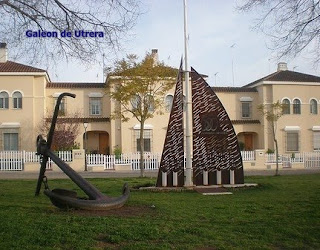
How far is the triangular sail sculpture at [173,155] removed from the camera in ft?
47.3

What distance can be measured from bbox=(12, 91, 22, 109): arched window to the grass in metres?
23.1

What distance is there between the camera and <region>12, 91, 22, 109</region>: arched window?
33.4 metres

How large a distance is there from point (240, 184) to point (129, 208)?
19.9 ft

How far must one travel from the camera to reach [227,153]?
48.8 ft

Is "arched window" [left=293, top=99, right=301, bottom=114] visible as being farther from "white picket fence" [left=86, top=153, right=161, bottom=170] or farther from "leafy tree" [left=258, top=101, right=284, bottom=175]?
"white picket fence" [left=86, top=153, right=161, bottom=170]

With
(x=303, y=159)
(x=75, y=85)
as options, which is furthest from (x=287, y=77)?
(x=75, y=85)

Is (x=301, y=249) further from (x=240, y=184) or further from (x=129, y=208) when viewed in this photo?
(x=240, y=184)

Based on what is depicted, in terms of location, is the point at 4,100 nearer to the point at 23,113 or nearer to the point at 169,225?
the point at 23,113

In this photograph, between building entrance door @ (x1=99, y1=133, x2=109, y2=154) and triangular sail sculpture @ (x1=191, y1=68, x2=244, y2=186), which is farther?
building entrance door @ (x1=99, y1=133, x2=109, y2=154)

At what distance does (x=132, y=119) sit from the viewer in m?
33.6

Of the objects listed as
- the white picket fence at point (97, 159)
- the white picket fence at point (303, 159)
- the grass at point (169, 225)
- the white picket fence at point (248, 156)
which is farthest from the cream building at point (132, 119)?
the grass at point (169, 225)

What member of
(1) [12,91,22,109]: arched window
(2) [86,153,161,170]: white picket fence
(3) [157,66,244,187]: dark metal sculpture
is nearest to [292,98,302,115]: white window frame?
(2) [86,153,161,170]: white picket fence

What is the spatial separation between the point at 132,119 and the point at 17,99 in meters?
8.66

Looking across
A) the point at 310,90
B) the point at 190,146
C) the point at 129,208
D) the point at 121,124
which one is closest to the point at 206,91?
the point at 190,146
